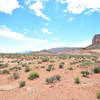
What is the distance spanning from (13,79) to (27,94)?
6120 millimetres

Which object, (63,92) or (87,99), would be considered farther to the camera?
(63,92)

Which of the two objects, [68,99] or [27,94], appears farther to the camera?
[27,94]

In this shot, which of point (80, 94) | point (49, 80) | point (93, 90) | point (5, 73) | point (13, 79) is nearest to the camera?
point (80, 94)

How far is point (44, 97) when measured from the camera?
9.33 m

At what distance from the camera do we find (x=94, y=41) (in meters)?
133

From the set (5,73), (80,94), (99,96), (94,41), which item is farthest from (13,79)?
(94,41)

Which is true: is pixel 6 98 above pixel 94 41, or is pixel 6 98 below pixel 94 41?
below

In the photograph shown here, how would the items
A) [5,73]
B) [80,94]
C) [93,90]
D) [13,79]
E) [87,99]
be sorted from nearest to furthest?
[87,99] → [80,94] → [93,90] → [13,79] → [5,73]

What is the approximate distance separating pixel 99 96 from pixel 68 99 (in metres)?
1.89

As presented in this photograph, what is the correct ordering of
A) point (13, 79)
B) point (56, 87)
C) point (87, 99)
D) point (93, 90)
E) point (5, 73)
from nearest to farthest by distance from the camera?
1. point (87, 99)
2. point (93, 90)
3. point (56, 87)
4. point (13, 79)
5. point (5, 73)

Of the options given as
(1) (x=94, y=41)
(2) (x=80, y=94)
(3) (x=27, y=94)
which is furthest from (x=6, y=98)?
(1) (x=94, y=41)

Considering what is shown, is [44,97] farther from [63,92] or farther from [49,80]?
[49,80]

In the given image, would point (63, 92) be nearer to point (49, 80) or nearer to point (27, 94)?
point (27, 94)

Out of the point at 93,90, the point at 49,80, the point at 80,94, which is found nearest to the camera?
the point at 80,94
